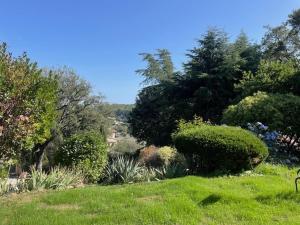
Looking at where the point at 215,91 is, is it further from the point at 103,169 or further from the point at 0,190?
the point at 0,190

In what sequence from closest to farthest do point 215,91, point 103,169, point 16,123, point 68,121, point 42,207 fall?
point 42,207 → point 16,123 → point 103,169 → point 215,91 → point 68,121

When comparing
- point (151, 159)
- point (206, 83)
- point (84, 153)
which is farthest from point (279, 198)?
point (206, 83)

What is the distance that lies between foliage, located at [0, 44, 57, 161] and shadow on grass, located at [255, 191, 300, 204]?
5.60 meters

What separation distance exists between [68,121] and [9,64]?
907 inches

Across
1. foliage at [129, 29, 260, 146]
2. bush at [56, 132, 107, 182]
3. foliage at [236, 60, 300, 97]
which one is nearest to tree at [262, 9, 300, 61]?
foliage at [129, 29, 260, 146]

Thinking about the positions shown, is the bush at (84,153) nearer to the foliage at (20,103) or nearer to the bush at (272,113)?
the foliage at (20,103)

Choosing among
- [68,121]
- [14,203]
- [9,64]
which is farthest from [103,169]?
[68,121]

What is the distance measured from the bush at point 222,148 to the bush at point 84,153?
386 cm

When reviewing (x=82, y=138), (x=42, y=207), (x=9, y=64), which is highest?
(x=9, y=64)

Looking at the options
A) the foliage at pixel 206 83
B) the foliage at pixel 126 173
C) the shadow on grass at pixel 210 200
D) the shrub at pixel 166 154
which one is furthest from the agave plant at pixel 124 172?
the foliage at pixel 206 83

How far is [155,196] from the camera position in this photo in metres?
7.29

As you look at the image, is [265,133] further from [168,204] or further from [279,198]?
[168,204]

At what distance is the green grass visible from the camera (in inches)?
250

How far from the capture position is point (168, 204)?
6773mm
